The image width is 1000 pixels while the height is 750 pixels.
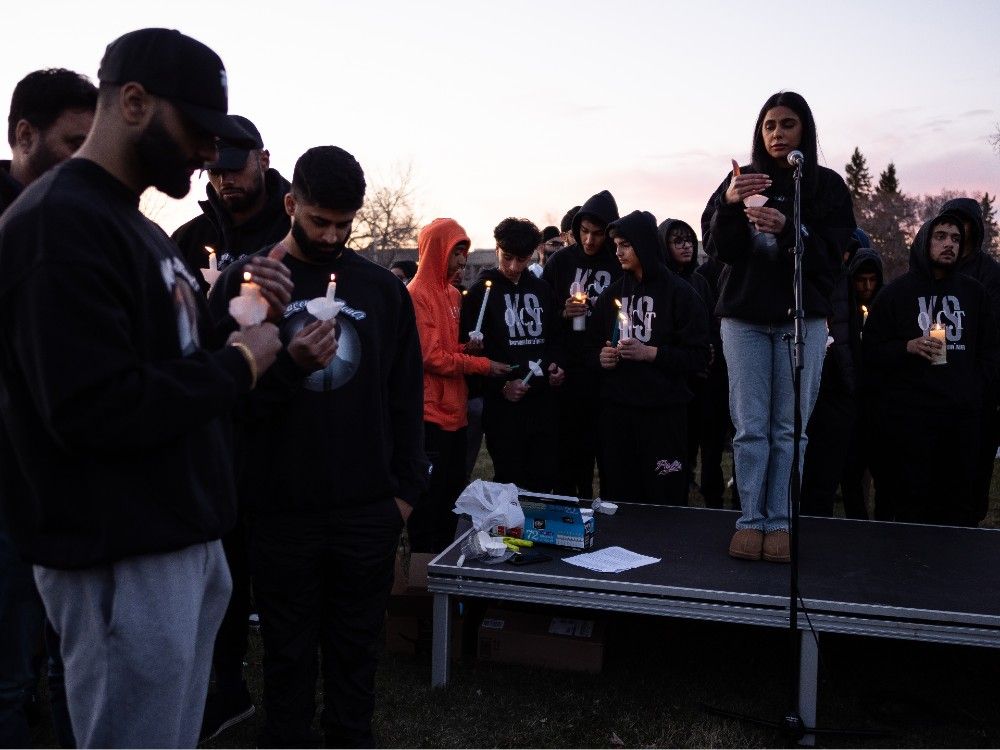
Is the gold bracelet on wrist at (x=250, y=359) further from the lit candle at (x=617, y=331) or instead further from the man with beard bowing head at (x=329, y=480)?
the lit candle at (x=617, y=331)

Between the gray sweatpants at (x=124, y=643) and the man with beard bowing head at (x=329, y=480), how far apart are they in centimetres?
103

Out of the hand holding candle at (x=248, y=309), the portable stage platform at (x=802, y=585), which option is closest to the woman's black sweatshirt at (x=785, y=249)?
the portable stage platform at (x=802, y=585)

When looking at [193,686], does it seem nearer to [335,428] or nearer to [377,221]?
[335,428]

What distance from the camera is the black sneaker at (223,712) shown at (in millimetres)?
3494

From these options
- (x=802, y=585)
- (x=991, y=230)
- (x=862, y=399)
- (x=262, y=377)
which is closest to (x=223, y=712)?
(x=262, y=377)

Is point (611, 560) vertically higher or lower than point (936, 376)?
lower

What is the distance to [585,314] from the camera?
629 cm

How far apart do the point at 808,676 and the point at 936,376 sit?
291 centimetres

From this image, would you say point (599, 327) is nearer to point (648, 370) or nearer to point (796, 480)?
point (648, 370)

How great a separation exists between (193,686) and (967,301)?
5548 mm

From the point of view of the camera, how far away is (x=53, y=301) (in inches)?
61.4

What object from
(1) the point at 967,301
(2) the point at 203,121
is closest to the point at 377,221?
(1) the point at 967,301

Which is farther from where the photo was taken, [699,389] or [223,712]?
[699,389]

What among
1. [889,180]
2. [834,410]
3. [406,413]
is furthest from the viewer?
[889,180]
